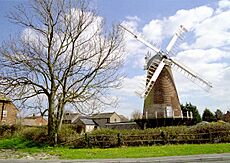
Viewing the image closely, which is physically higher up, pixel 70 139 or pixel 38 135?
pixel 38 135

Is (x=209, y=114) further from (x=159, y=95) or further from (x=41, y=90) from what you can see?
(x=41, y=90)

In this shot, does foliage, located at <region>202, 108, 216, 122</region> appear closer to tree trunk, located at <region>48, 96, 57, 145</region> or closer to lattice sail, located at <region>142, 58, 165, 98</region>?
lattice sail, located at <region>142, 58, 165, 98</region>

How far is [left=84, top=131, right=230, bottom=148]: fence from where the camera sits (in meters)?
22.5

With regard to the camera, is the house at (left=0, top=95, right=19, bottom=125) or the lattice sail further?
the house at (left=0, top=95, right=19, bottom=125)

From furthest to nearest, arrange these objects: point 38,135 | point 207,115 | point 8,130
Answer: point 207,115, point 8,130, point 38,135

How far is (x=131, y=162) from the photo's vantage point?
557 inches

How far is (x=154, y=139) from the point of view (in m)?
22.9

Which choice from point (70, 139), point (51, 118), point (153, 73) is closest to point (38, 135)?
point (51, 118)

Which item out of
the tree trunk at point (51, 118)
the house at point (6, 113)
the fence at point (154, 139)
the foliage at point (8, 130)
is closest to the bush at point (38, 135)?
the tree trunk at point (51, 118)

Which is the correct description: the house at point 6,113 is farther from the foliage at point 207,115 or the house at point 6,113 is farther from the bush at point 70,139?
the foliage at point 207,115

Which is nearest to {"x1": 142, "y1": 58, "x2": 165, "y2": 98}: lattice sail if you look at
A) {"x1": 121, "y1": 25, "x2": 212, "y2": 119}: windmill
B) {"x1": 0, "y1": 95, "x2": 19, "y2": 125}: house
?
{"x1": 121, "y1": 25, "x2": 212, "y2": 119}: windmill

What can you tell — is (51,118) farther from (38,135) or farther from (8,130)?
(8,130)

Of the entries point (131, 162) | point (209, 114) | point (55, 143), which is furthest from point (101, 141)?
point (209, 114)

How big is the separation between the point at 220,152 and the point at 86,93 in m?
12.2
